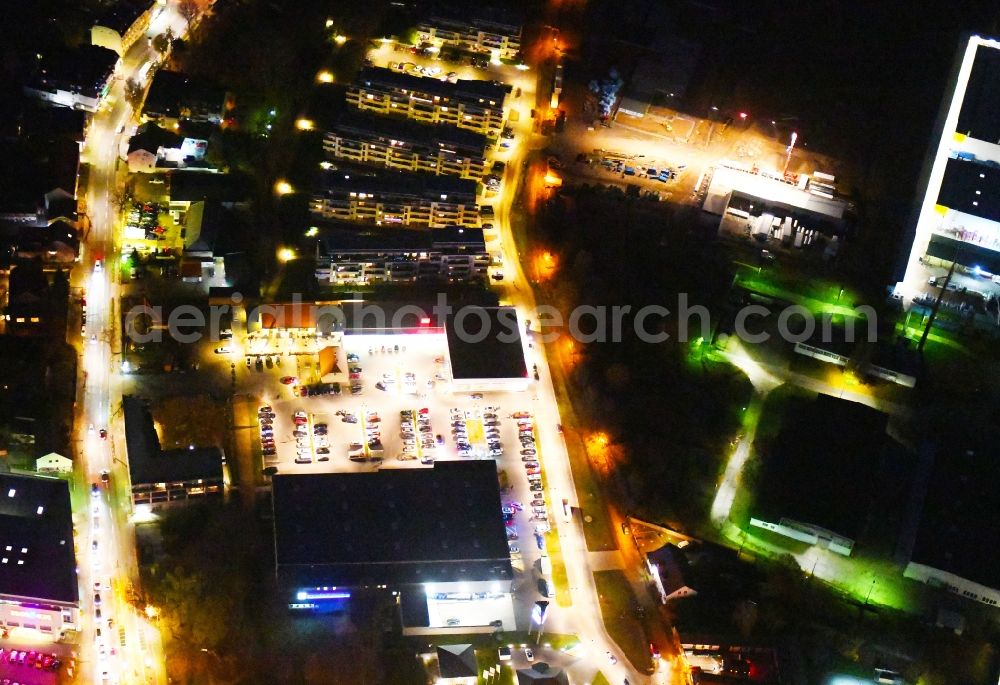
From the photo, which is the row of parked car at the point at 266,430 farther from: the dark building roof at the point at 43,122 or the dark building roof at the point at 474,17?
the dark building roof at the point at 474,17

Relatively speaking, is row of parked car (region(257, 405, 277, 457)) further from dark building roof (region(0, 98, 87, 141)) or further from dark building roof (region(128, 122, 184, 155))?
dark building roof (region(0, 98, 87, 141))

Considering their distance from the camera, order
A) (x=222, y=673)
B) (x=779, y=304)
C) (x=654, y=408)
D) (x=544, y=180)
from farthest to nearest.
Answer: (x=544, y=180) → (x=779, y=304) → (x=654, y=408) → (x=222, y=673)

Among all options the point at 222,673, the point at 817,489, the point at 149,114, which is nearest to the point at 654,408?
the point at 817,489

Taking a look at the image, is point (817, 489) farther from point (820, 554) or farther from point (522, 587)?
point (522, 587)

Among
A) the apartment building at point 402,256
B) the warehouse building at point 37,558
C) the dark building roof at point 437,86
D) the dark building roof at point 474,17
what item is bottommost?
the warehouse building at point 37,558

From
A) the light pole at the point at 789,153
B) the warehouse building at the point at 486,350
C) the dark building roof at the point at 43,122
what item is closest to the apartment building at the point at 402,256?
the warehouse building at the point at 486,350

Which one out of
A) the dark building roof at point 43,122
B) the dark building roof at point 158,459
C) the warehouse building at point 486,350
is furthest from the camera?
the dark building roof at point 43,122
